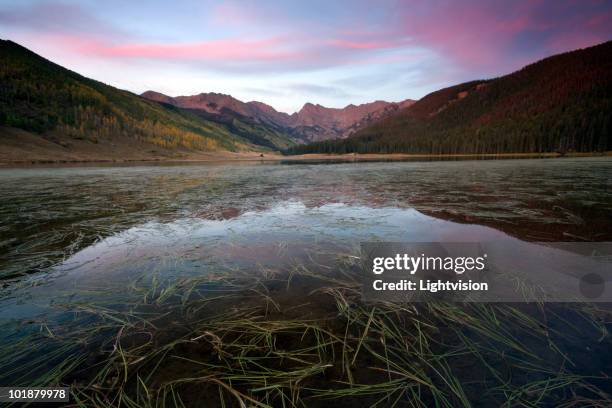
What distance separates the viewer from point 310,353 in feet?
8.68

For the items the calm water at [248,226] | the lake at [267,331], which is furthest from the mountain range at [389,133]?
the lake at [267,331]

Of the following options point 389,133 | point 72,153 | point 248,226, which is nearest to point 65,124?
point 72,153

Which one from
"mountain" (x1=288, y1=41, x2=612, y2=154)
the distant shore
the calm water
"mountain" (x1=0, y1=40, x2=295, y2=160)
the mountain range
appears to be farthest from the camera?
"mountain" (x1=0, y1=40, x2=295, y2=160)

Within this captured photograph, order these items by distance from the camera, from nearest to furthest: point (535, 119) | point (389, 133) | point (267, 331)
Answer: point (267, 331) < point (535, 119) < point (389, 133)

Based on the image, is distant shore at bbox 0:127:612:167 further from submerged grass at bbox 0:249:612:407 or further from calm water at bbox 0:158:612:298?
submerged grass at bbox 0:249:612:407

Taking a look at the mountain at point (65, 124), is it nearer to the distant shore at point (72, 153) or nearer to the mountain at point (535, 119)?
the distant shore at point (72, 153)

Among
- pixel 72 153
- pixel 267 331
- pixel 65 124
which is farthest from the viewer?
pixel 65 124

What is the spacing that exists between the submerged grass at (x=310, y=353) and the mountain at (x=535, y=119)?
369 feet

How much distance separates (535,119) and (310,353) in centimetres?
15942

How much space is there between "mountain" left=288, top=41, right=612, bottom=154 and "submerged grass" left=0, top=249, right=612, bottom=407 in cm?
11251

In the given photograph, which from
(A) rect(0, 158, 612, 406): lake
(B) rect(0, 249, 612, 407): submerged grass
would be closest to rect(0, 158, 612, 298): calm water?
(A) rect(0, 158, 612, 406): lake

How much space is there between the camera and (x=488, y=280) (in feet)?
13.6

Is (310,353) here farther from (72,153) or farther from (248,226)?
(72,153)

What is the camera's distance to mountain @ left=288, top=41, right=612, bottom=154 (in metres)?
88.9
